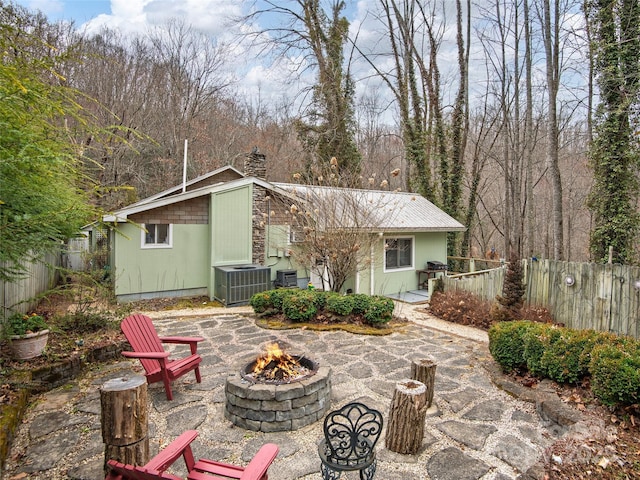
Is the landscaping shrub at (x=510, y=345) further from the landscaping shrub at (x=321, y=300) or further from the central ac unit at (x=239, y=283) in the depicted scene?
the central ac unit at (x=239, y=283)

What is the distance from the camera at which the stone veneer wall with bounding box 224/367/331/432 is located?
3559mm

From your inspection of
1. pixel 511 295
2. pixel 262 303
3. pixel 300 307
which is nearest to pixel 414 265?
pixel 511 295

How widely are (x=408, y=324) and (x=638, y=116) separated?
25.0ft

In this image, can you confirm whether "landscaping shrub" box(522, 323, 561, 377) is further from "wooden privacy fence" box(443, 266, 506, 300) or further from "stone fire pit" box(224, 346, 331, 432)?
"wooden privacy fence" box(443, 266, 506, 300)

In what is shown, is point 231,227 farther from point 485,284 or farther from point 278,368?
point 485,284

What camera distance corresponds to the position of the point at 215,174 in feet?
45.2

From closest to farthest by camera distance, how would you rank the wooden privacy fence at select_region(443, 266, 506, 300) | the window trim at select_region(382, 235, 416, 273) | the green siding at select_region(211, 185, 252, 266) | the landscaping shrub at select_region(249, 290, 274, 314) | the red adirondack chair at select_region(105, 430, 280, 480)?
the red adirondack chair at select_region(105, 430, 280, 480), the landscaping shrub at select_region(249, 290, 274, 314), the wooden privacy fence at select_region(443, 266, 506, 300), the green siding at select_region(211, 185, 252, 266), the window trim at select_region(382, 235, 416, 273)

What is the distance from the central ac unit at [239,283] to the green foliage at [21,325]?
4.77m

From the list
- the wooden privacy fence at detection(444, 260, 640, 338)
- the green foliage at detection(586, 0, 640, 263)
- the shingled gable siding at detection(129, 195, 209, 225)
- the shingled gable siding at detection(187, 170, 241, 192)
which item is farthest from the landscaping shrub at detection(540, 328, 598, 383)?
the shingled gable siding at detection(187, 170, 241, 192)

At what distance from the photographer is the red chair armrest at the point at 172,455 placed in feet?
7.15

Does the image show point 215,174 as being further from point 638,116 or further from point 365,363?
point 638,116

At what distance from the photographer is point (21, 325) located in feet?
14.9

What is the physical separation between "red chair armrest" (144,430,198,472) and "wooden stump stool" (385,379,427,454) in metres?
1.77

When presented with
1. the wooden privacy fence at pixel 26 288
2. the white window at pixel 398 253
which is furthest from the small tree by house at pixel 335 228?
the wooden privacy fence at pixel 26 288
